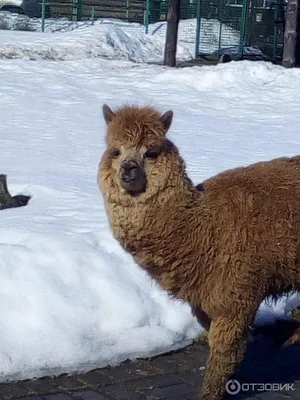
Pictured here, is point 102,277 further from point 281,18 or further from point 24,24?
point 24,24

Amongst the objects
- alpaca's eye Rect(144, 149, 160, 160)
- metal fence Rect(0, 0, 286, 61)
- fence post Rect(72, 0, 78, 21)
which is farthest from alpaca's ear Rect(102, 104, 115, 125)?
fence post Rect(72, 0, 78, 21)

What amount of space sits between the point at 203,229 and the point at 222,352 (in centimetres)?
66

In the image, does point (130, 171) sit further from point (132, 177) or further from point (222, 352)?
point (222, 352)

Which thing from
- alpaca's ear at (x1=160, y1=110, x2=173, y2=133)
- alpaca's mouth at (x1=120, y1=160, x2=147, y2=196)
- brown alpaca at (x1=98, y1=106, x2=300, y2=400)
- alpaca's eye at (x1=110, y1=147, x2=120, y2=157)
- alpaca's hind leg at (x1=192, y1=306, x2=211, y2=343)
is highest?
alpaca's ear at (x1=160, y1=110, x2=173, y2=133)

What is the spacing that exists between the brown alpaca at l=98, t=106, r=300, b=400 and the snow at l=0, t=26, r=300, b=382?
21.1 inches

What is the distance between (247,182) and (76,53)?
70.4 ft

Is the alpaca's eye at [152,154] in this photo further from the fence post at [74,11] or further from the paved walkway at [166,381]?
the fence post at [74,11]

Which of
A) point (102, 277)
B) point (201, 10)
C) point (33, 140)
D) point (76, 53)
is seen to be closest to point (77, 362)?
point (102, 277)

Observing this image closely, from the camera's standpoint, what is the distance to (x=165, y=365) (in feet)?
18.8

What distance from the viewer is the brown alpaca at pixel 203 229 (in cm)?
484

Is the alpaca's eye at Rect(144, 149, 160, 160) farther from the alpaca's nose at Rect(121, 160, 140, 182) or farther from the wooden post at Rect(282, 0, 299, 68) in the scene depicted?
the wooden post at Rect(282, 0, 299, 68)

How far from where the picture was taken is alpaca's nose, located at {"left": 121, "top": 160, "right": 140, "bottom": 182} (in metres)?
4.70

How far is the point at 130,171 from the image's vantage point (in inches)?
185

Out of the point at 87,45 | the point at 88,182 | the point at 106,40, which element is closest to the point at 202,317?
the point at 88,182
